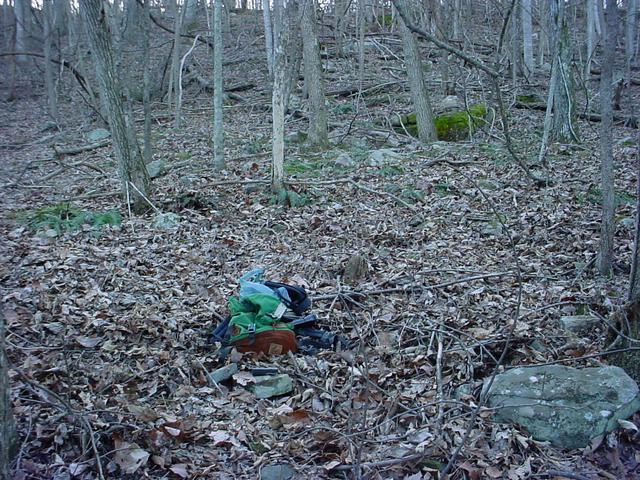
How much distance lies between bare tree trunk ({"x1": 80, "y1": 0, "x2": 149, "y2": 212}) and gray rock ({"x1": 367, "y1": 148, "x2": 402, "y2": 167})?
4.10 meters

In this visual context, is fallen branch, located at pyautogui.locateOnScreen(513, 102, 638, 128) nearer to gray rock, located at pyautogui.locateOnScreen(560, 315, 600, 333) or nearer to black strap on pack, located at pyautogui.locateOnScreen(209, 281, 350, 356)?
gray rock, located at pyautogui.locateOnScreen(560, 315, 600, 333)

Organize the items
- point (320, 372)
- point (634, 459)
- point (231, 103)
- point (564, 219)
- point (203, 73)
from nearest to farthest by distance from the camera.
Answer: point (634, 459), point (320, 372), point (564, 219), point (231, 103), point (203, 73)

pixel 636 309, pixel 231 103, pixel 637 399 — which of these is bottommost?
pixel 637 399

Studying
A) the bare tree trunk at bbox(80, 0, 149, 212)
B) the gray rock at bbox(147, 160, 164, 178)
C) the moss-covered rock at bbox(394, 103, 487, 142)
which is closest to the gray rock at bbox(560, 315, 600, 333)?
the bare tree trunk at bbox(80, 0, 149, 212)

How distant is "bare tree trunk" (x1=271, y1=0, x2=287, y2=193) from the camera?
8070 millimetres

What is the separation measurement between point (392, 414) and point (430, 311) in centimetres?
153

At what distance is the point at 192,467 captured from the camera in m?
3.62

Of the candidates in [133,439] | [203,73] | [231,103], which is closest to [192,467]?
[133,439]

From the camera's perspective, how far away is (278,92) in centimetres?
838

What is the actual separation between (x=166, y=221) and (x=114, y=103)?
71.0 inches

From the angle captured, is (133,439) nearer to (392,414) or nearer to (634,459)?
(392,414)

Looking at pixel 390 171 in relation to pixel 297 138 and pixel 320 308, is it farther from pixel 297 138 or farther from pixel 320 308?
pixel 320 308

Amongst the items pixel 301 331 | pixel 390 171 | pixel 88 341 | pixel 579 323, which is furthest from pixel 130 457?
pixel 390 171

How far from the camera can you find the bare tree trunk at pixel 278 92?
8.07 m
